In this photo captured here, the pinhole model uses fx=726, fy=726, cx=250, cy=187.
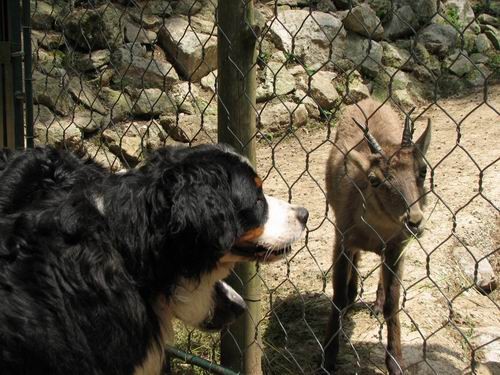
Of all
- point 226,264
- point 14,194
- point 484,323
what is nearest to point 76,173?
point 14,194

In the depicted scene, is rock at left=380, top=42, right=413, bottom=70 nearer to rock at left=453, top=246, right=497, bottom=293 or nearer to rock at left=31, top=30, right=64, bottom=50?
rock at left=31, top=30, right=64, bottom=50

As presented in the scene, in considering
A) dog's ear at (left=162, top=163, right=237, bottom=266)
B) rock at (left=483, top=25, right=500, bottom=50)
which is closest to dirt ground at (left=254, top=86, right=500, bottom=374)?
dog's ear at (left=162, top=163, right=237, bottom=266)

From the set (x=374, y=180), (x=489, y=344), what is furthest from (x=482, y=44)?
(x=489, y=344)

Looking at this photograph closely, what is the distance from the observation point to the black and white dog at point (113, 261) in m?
2.22

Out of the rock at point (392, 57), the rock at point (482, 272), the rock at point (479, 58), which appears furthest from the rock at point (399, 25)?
the rock at point (482, 272)

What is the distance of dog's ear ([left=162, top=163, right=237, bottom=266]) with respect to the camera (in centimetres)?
223

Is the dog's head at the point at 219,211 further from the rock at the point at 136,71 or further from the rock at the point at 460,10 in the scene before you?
the rock at the point at 460,10

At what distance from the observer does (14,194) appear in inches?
106

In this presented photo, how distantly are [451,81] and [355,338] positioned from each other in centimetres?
585

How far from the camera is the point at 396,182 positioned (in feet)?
13.1

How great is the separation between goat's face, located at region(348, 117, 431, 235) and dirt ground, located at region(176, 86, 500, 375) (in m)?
0.25

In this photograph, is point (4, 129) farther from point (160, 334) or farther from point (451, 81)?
point (451, 81)

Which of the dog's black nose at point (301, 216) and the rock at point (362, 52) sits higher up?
the rock at point (362, 52)

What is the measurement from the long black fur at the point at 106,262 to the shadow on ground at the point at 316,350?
4.53 ft
